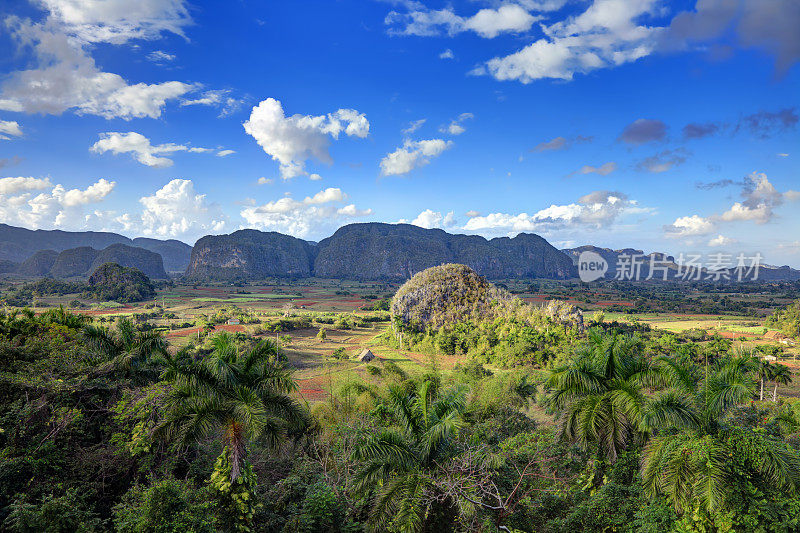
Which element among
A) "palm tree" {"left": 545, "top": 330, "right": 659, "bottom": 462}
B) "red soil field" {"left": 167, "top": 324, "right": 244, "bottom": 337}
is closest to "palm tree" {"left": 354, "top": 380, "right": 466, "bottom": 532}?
"palm tree" {"left": 545, "top": 330, "right": 659, "bottom": 462}

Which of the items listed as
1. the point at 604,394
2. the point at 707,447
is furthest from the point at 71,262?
the point at 707,447

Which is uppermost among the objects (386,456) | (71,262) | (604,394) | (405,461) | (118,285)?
(604,394)

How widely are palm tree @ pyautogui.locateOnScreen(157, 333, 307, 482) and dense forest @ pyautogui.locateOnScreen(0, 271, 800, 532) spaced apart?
3 centimetres

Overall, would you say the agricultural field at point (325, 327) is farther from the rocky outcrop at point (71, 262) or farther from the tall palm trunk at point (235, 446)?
the rocky outcrop at point (71, 262)

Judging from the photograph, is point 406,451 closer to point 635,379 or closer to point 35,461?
point 635,379

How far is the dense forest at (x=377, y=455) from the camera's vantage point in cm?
764

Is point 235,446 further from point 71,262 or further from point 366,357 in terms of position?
point 71,262

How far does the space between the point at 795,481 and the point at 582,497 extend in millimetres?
4559

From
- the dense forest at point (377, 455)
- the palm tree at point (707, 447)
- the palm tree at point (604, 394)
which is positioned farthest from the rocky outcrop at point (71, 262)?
the palm tree at point (707, 447)

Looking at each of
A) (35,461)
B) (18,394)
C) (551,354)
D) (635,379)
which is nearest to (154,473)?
(35,461)

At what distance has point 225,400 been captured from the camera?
8.55 meters

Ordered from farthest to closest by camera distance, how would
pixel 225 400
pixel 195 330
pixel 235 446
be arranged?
pixel 195 330
pixel 235 446
pixel 225 400

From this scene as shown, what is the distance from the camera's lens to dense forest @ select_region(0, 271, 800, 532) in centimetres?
764

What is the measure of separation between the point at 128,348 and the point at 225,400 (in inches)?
295
